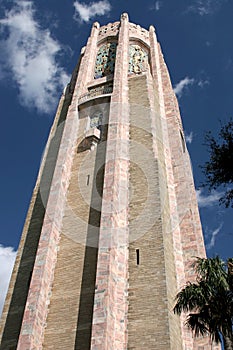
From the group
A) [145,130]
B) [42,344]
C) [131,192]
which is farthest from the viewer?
[145,130]

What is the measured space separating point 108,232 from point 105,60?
17982mm

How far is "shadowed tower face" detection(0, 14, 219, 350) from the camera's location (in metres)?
12.7

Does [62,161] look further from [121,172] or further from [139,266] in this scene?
[139,266]

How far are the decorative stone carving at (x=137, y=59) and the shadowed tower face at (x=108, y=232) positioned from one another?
349 centimetres

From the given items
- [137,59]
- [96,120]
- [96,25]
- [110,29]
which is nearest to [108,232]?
[96,120]

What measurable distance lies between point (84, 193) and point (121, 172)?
205cm

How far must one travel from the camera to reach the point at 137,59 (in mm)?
28750

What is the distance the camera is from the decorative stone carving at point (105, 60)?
90.9 ft

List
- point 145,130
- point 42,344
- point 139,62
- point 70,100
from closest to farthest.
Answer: point 42,344 → point 145,130 → point 70,100 → point 139,62

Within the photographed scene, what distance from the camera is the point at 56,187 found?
703 inches

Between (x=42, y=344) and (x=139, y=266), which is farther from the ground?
(x=139, y=266)

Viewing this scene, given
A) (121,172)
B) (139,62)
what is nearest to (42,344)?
(121,172)

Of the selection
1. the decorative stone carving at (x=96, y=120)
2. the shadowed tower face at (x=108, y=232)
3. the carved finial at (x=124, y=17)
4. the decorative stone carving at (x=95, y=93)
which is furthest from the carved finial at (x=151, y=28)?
the decorative stone carving at (x=96, y=120)

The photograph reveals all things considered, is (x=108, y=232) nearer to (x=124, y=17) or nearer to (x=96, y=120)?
(x=96, y=120)
